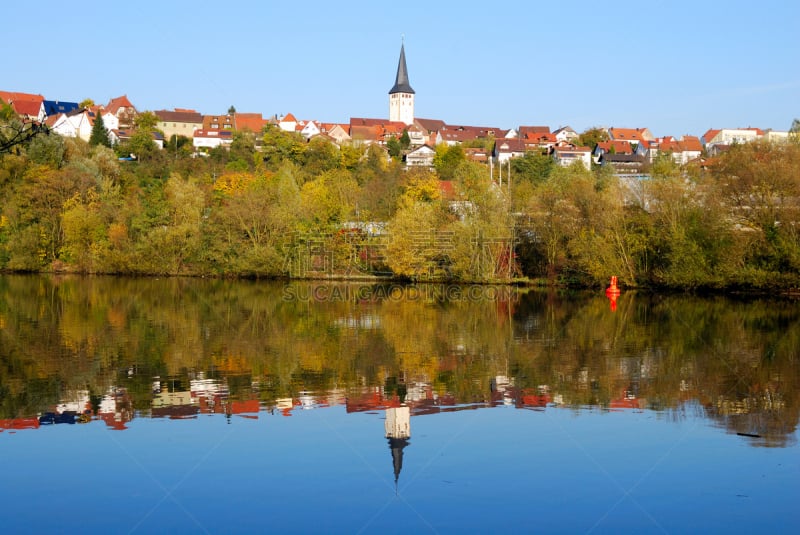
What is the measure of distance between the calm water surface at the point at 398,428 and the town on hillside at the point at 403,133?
2594 inches

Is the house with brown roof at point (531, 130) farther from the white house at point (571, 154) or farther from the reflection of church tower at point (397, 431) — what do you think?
the reflection of church tower at point (397, 431)

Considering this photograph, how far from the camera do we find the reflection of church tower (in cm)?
1108

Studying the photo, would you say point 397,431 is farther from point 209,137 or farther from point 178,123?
point 178,123

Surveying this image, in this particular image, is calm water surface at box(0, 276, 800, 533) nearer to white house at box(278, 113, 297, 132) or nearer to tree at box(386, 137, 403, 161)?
tree at box(386, 137, 403, 161)

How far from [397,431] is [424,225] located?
105 ft

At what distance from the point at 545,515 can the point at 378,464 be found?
8.76 feet

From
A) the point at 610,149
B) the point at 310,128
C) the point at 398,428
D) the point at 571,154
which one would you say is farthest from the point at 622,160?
the point at 398,428

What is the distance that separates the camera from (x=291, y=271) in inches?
1925

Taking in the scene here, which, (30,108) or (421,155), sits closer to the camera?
(421,155)

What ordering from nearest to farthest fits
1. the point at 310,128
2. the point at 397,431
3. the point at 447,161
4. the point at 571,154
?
the point at 397,431, the point at 447,161, the point at 571,154, the point at 310,128

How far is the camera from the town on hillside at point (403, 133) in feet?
325

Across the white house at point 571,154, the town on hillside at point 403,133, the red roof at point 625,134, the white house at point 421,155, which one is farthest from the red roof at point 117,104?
the red roof at point 625,134

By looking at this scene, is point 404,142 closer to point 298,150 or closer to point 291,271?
point 298,150

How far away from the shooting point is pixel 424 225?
4453 cm
